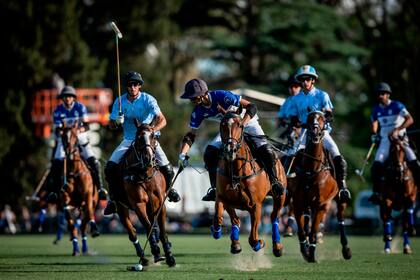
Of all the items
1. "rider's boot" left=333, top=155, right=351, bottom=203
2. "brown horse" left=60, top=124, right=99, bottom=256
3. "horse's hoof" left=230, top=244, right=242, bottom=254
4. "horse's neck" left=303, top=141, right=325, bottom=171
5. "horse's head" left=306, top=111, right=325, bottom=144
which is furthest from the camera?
"brown horse" left=60, top=124, right=99, bottom=256

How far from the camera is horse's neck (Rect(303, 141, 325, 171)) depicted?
17406 mm

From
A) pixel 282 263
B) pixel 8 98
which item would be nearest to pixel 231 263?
pixel 282 263

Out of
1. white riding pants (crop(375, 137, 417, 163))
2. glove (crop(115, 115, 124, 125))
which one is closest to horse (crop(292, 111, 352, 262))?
glove (crop(115, 115, 124, 125))

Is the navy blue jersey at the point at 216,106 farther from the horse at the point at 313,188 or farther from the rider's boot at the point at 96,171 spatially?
the rider's boot at the point at 96,171

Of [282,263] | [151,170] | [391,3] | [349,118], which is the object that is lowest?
[282,263]

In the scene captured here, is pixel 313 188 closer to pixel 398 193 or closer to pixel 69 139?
pixel 398 193

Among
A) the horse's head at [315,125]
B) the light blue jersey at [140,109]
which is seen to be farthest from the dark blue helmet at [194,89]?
the horse's head at [315,125]

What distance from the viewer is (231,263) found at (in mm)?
17562

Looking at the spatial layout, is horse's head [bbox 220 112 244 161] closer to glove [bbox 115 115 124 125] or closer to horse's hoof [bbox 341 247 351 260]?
glove [bbox 115 115 124 125]

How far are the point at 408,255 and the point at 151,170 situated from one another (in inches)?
227

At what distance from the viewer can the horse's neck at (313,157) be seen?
57.1ft

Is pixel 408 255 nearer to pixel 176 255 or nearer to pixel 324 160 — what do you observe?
pixel 324 160

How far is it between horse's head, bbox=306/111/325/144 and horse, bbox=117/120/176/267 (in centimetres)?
247

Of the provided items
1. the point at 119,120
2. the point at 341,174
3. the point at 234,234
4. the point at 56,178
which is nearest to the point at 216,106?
the point at 119,120
